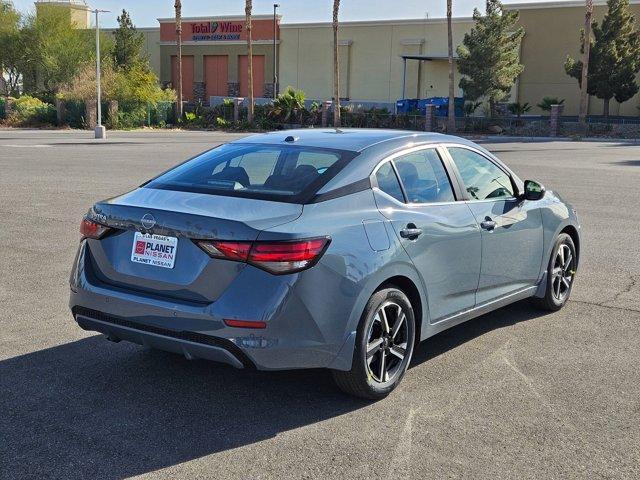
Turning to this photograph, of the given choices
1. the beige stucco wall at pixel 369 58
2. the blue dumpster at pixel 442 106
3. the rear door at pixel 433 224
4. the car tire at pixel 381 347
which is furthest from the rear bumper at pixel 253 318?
the beige stucco wall at pixel 369 58

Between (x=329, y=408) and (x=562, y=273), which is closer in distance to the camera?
(x=329, y=408)

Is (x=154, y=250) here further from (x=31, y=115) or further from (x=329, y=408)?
(x=31, y=115)

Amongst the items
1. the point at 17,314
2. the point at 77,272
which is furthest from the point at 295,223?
the point at 17,314

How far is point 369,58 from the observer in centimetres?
6700

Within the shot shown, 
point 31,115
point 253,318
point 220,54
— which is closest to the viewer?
point 253,318

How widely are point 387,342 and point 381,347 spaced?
6 centimetres

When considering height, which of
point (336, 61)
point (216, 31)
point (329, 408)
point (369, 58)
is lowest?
point (329, 408)

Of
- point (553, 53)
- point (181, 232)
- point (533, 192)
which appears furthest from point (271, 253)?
point (553, 53)

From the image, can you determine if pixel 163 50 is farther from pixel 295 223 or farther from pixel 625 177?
pixel 295 223

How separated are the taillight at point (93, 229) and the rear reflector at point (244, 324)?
1.05 metres

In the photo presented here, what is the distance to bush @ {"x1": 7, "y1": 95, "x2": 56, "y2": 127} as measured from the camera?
2031 inches

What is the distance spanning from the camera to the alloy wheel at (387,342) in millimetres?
4828

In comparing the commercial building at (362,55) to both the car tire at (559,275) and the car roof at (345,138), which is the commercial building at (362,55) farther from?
the car roof at (345,138)

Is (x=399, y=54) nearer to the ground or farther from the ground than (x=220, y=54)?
nearer to the ground
